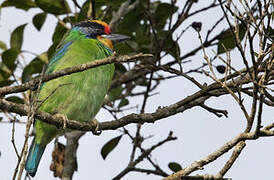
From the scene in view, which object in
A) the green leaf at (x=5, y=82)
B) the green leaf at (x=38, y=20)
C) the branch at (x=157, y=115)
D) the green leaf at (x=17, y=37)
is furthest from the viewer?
the green leaf at (x=38, y=20)

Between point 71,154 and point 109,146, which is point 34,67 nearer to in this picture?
point 71,154

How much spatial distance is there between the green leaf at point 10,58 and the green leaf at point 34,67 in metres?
0.10

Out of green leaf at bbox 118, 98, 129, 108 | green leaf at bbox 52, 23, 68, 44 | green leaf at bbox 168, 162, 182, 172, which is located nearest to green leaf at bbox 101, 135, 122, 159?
green leaf at bbox 118, 98, 129, 108

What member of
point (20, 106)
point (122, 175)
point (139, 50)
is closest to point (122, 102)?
point (139, 50)

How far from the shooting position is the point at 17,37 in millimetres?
3738

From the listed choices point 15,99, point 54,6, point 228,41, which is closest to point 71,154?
point 15,99

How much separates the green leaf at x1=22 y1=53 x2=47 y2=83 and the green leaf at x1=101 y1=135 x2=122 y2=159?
781 millimetres

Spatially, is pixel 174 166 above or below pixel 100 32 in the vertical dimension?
below

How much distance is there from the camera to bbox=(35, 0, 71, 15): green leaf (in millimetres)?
3594

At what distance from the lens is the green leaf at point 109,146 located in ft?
12.4

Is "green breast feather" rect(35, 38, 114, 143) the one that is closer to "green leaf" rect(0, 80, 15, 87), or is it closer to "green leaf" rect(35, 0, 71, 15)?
"green leaf" rect(0, 80, 15, 87)

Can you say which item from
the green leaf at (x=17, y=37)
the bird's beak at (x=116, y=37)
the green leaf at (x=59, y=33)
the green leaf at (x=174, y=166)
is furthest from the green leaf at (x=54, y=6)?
the green leaf at (x=174, y=166)

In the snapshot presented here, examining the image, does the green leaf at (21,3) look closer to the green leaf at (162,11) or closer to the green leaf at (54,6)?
the green leaf at (54,6)

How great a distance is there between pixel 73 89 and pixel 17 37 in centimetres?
91
